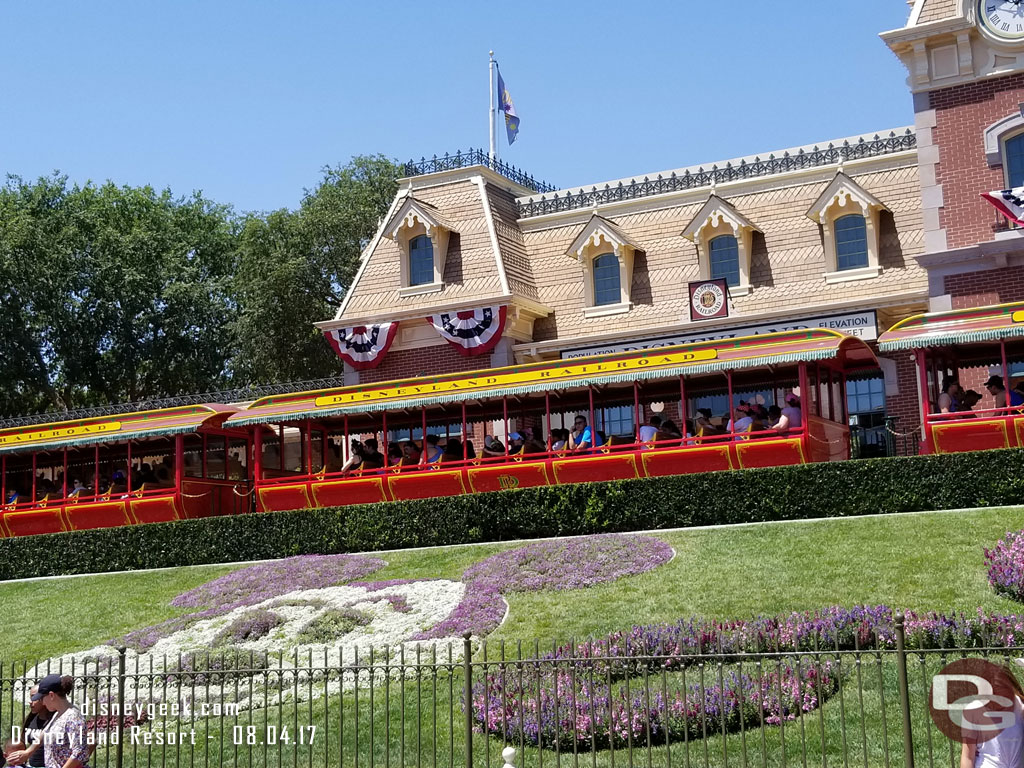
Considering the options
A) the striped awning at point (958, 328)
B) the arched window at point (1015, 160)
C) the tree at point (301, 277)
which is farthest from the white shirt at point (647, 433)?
the tree at point (301, 277)

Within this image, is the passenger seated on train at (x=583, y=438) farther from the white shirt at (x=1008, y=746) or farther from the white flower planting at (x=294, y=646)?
the white shirt at (x=1008, y=746)

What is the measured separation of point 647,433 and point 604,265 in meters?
9.31

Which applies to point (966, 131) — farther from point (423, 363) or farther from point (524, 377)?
point (423, 363)

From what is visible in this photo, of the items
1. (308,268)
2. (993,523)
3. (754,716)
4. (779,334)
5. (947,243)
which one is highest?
(308,268)

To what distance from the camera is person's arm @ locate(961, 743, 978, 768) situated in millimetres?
7797

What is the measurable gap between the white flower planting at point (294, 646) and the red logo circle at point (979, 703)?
8108mm

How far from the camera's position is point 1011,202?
86.1 ft

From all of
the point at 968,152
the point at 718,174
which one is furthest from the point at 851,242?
the point at 718,174

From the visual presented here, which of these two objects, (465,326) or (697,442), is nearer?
(697,442)

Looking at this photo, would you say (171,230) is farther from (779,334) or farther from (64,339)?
(779,334)

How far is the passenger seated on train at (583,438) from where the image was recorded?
25.8 meters

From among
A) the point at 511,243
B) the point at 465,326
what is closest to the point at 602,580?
the point at 465,326

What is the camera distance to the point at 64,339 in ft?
160

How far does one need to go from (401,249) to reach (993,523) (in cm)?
1965
